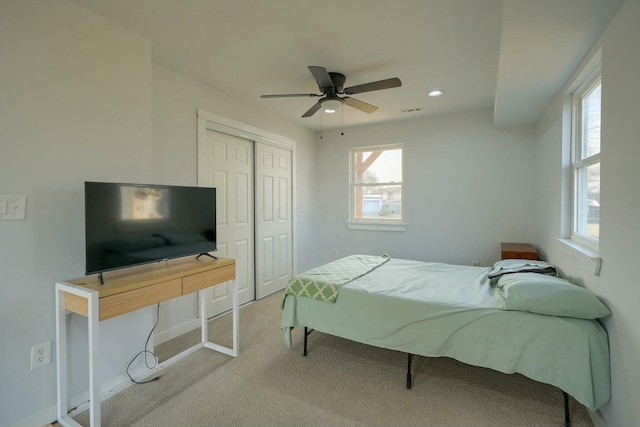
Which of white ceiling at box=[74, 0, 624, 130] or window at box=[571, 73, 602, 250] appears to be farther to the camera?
window at box=[571, 73, 602, 250]

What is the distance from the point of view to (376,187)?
4.77 meters

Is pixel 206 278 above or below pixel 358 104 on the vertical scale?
below

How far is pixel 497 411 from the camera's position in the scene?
181cm

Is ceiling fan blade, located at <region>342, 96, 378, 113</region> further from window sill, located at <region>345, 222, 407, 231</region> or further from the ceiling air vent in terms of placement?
window sill, located at <region>345, 222, 407, 231</region>

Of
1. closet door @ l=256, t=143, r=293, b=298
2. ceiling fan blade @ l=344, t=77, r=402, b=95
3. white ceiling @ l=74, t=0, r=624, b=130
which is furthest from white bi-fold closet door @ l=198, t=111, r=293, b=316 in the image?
ceiling fan blade @ l=344, t=77, r=402, b=95

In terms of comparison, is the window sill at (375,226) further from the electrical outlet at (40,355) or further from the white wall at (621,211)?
the electrical outlet at (40,355)

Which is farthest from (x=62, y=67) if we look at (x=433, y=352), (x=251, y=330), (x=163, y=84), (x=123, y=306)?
(x=433, y=352)

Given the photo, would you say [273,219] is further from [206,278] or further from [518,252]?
[518,252]

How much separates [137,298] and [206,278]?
0.52 metres

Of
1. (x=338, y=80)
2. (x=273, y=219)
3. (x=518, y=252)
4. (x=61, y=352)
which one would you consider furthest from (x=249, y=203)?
(x=518, y=252)

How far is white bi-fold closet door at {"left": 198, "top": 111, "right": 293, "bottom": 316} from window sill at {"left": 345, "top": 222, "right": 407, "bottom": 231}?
1.04 m

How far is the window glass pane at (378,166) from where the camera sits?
15.0 ft

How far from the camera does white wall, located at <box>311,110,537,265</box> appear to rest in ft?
12.4

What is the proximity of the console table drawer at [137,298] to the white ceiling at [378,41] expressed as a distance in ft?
5.88
